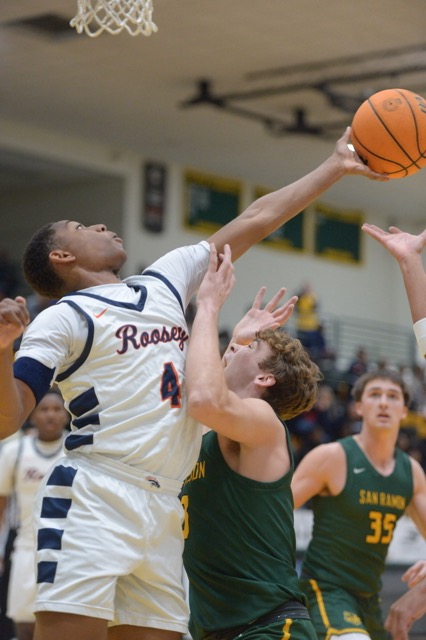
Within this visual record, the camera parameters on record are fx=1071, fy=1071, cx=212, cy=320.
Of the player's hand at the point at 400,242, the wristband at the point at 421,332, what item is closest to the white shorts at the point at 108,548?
the wristband at the point at 421,332

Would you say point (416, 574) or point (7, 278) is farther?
point (7, 278)

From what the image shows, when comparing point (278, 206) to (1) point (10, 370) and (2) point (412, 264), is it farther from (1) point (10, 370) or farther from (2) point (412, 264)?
(1) point (10, 370)

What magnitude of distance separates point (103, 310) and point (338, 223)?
19984 mm

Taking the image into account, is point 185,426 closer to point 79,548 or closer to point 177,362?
point 177,362

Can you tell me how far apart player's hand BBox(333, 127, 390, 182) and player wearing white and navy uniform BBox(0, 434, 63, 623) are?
14.4ft

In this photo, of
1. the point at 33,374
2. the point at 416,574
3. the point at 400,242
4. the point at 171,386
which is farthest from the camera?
the point at 416,574

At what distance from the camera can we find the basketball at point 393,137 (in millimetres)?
4176

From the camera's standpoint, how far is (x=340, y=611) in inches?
211

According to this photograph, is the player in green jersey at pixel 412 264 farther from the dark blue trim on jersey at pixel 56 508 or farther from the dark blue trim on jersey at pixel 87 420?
the dark blue trim on jersey at pixel 56 508

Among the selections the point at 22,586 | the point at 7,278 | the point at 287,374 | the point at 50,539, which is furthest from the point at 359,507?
the point at 7,278

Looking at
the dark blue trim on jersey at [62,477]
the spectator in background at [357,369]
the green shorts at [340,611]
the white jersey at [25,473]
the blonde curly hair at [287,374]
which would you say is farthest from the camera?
the spectator in background at [357,369]

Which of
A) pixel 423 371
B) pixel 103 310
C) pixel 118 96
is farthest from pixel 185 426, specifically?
pixel 423 371

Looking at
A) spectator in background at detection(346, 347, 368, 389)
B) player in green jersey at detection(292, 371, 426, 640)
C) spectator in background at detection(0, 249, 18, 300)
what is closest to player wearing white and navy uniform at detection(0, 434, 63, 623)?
player in green jersey at detection(292, 371, 426, 640)

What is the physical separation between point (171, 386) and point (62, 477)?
47cm
